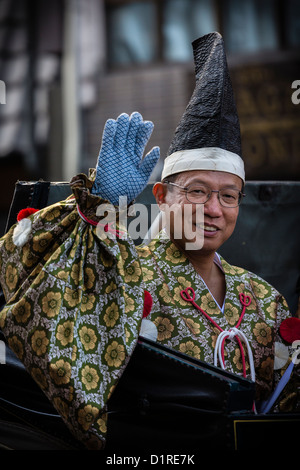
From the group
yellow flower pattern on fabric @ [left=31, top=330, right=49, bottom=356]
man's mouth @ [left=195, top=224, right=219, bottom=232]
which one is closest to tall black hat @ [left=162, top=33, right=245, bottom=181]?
man's mouth @ [left=195, top=224, right=219, bottom=232]

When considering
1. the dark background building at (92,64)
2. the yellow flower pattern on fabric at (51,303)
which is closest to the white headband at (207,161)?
the yellow flower pattern on fabric at (51,303)

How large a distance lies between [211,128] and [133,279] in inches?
27.3

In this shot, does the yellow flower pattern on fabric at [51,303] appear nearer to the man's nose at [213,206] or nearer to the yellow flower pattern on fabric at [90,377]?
the yellow flower pattern on fabric at [90,377]

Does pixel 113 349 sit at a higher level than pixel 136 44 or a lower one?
lower

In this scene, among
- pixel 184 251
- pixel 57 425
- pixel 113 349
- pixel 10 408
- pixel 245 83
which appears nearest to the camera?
pixel 113 349

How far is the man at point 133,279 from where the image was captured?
192 centimetres

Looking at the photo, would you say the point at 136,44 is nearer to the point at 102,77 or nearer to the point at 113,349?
the point at 102,77

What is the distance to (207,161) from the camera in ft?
7.47

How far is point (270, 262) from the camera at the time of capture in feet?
10.2

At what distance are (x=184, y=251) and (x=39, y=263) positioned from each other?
Answer: 0.64 m

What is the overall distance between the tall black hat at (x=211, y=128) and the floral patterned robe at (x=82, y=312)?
1.49 feet

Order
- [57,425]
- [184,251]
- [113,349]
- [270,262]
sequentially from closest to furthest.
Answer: [113,349], [57,425], [184,251], [270,262]

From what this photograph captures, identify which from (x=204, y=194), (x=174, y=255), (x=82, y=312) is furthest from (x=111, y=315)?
(x=204, y=194)
